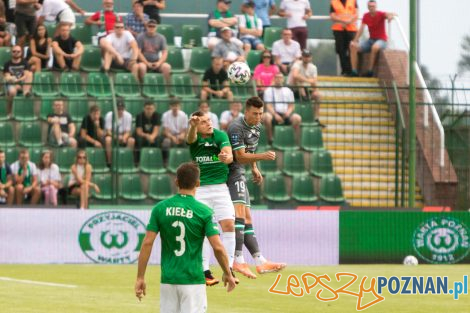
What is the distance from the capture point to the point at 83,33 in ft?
95.1

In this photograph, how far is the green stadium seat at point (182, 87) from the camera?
26666 millimetres

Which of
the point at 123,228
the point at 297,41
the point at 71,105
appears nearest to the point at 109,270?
the point at 123,228

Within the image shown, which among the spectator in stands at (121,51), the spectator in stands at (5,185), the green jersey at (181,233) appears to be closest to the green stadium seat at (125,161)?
the spectator in stands at (5,185)

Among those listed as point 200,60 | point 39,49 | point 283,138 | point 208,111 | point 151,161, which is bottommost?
point 151,161

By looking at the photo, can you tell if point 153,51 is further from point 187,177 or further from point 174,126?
point 187,177

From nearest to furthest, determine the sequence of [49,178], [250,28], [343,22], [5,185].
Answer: [5,185]
[49,178]
[250,28]
[343,22]

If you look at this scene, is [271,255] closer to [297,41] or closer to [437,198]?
[437,198]

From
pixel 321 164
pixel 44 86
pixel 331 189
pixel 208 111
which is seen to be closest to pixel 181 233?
pixel 208 111

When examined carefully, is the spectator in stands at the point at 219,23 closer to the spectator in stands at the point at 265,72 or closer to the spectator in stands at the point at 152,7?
the spectator in stands at the point at 152,7

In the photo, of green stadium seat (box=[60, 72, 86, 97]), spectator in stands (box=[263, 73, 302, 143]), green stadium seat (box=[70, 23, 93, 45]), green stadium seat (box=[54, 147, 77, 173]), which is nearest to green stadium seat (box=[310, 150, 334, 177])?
spectator in stands (box=[263, 73, 302, 143])

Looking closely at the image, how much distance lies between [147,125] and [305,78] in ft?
14.3

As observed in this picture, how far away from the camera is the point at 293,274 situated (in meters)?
19.4

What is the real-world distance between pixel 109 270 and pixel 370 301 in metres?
6.18

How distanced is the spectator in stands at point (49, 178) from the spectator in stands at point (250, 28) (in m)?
7.00
